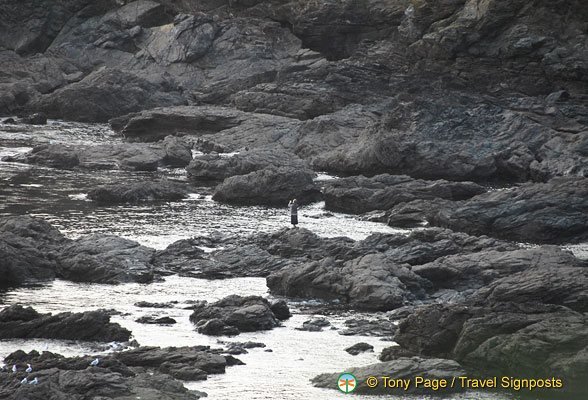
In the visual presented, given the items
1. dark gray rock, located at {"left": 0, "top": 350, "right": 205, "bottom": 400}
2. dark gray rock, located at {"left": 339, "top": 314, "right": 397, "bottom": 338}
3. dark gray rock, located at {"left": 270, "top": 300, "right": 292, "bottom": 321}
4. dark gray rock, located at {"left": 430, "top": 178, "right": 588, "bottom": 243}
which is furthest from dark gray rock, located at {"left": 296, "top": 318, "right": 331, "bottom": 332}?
dark gray rock, located at {"left": 430, "top": 178, "right": 588, "bottom": 243}

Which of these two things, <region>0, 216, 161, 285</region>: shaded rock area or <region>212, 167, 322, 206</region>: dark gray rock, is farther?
<region>212, 167, 322, 206</region>: dark gray rock

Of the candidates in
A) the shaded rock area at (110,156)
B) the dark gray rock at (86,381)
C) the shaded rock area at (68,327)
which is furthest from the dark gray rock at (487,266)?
the shaded rock area at (110,156)

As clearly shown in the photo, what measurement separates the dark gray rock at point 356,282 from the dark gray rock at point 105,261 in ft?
15.6

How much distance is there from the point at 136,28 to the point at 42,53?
977 centimetres

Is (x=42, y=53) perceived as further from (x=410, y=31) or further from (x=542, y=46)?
(x=542, y=46)

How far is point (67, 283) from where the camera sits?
1410 inches

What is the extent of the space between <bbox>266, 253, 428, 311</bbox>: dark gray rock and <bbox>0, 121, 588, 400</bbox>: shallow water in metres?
0.81

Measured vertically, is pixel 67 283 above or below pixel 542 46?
below

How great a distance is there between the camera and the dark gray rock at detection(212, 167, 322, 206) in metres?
51.2

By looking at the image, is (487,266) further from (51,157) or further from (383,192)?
(51,157)

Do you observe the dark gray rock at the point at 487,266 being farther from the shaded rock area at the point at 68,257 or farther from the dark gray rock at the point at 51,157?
the dark gray rock at the point at 51,157

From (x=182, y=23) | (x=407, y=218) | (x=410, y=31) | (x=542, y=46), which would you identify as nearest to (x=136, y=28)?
(x=182, y=23)

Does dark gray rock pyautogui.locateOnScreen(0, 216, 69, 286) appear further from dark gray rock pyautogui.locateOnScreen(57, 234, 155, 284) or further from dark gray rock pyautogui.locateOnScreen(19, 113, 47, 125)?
Result: dark gray rock pyautogui.locateOnScreen(19, 113, 47, 125)

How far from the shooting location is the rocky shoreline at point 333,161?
90.6 ft
